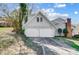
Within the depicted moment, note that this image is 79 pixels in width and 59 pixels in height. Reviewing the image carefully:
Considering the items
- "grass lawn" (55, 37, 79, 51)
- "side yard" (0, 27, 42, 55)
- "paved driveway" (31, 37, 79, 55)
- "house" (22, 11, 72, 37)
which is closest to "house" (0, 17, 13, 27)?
"side yard" (0, 27, 42, 55)

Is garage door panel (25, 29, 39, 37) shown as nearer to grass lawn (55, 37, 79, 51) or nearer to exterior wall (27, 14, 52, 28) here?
exterior wall (27, 14, 52, 28)

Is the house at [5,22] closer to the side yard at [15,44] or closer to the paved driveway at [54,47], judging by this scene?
the side yard at [15,44]

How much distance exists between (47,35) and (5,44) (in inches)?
17.6

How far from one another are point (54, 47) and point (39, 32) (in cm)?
22

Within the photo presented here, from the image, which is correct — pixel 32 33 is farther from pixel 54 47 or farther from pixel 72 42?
pixel 72 42

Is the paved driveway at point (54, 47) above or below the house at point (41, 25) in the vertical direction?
below

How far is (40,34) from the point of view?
227 cm

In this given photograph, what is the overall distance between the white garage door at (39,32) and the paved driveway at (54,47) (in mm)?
43

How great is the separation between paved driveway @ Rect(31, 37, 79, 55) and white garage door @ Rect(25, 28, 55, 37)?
0.04 metres

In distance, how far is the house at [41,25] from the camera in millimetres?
2254

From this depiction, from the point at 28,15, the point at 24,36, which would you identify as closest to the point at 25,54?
the point at 24,36

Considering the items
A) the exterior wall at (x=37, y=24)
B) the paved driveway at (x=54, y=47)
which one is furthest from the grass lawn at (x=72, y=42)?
the exterior wall at (x=37, y=24)
